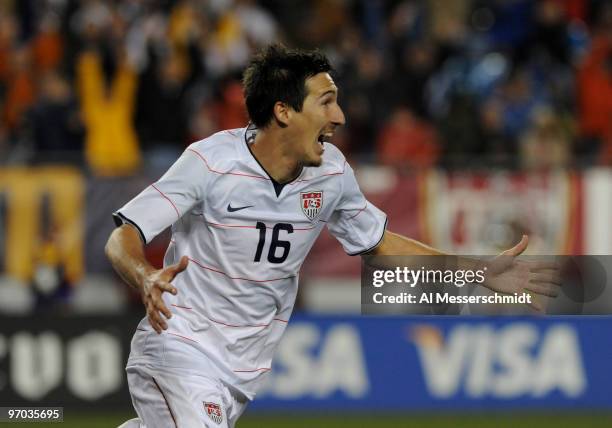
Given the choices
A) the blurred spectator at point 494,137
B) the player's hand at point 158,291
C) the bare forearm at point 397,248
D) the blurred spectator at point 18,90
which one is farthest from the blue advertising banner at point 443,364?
the player's hand at point 158,291

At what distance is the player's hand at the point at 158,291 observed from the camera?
4.63 m

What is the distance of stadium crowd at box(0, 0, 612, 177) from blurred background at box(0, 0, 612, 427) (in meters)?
0.02

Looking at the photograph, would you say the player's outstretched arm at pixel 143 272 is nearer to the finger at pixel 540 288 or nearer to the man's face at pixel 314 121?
the man's face at pixel 314 121

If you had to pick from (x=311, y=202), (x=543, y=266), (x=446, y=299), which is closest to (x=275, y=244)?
(x=311, y=202)

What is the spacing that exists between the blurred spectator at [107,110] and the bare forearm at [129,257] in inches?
308

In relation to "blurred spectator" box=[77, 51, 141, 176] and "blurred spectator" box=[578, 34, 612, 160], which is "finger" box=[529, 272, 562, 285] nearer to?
"blurred spectator" box=[77, 51, 141, 176]

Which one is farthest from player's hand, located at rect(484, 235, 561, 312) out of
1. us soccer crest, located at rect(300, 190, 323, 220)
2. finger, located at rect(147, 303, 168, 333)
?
finger, located at rect(147, 303, 168, 333)

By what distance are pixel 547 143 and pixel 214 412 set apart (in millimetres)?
8064

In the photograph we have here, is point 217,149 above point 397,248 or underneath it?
above

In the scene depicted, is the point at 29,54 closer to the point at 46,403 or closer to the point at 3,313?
the point at 3,313

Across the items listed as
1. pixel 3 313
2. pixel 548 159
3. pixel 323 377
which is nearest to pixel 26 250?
pixel 3 313

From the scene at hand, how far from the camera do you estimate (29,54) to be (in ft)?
46.9

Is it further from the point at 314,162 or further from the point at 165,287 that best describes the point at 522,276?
the point at 165,287

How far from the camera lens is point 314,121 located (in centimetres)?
541
